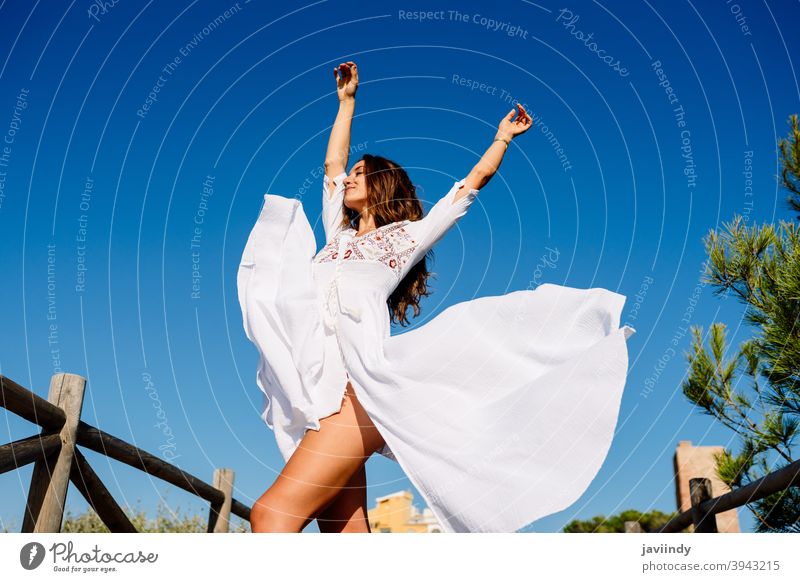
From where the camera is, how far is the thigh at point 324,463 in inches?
93.8

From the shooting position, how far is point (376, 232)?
3.03 meters

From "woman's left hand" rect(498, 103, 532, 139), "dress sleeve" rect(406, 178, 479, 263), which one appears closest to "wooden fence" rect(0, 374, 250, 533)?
"dress sleeve" rect(406, 178, 479, 263)

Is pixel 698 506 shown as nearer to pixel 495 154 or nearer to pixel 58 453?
pixel 495 154

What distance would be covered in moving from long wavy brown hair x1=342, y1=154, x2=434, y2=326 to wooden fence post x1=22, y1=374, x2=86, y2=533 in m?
1.45

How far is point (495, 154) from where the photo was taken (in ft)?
9.96

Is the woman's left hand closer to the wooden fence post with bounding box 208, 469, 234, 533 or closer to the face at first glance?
the face

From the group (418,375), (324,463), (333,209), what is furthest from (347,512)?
(333,209)

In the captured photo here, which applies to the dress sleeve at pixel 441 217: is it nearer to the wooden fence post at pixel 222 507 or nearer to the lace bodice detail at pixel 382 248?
the lace bodice detail at pixel 382 248

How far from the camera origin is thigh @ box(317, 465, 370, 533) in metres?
2.67

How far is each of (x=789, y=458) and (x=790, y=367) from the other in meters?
0.56

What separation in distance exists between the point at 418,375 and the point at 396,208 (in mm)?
957

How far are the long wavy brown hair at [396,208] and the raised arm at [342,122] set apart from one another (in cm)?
17

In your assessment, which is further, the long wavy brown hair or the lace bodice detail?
the long wavy brown hair
